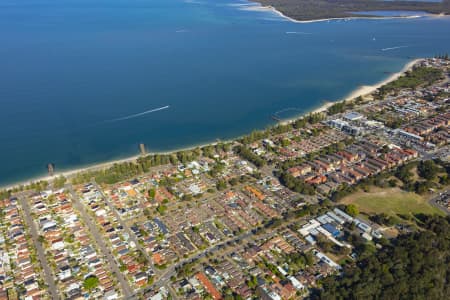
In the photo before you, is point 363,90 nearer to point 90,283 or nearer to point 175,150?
point 175,150

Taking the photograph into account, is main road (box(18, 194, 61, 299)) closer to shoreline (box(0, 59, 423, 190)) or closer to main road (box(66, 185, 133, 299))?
main road (box(66, 185, 133, 299))

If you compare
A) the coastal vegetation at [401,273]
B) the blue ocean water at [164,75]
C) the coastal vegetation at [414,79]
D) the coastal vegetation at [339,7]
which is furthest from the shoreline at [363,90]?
the coastal vegetation at [339,7]

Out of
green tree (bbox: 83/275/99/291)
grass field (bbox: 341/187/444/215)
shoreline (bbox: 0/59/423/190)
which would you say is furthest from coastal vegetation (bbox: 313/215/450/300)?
shoreline (bbox: 0/59/423/190)

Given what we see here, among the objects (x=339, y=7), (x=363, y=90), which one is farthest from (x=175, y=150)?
(x=339, y=7)

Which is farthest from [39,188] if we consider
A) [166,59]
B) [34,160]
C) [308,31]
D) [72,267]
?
[308,31]

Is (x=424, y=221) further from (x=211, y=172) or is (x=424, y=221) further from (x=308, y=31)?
(x=308, y=31)

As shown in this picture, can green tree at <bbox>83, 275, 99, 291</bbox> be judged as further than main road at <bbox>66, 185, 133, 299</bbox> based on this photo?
No

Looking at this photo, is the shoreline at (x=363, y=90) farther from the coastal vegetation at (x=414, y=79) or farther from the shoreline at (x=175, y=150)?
the coastal vegetation at (x=414, y=79)
